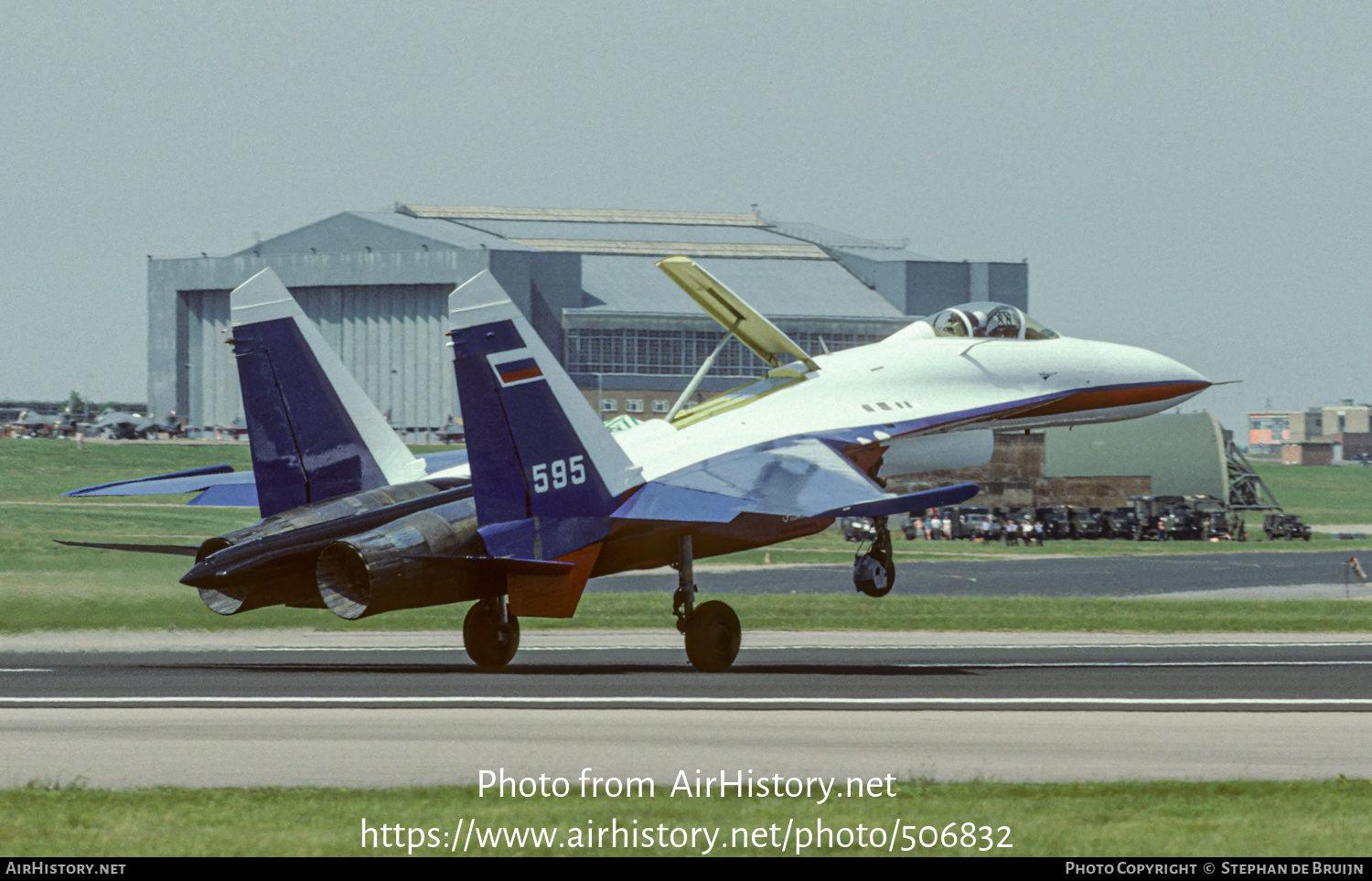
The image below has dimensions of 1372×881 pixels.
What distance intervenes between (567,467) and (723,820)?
13398mm

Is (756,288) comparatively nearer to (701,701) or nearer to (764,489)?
(764,489)

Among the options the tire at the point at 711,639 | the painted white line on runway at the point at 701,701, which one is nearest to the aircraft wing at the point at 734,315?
the tire at the point at 711,639

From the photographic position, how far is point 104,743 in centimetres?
1945

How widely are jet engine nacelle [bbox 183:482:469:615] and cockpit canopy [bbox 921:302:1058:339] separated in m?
11.5

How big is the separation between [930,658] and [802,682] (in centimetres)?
689

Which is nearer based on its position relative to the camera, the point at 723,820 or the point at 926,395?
the point at 723,820

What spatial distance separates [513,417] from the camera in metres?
26.7

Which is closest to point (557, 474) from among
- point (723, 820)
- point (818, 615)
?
point (723, 820)

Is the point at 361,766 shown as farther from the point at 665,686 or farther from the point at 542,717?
the point at 665,686

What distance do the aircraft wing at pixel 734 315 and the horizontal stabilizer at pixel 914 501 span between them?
6532 millimetres

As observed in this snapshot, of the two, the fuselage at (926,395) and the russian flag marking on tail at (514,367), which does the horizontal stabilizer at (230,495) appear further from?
the russian flag marking on tail at (514,367)

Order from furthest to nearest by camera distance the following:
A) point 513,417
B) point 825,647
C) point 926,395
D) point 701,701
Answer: point 825,647 → point 926,395 → point 513,417 → point 701,701

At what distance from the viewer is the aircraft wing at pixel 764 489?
2638cm
